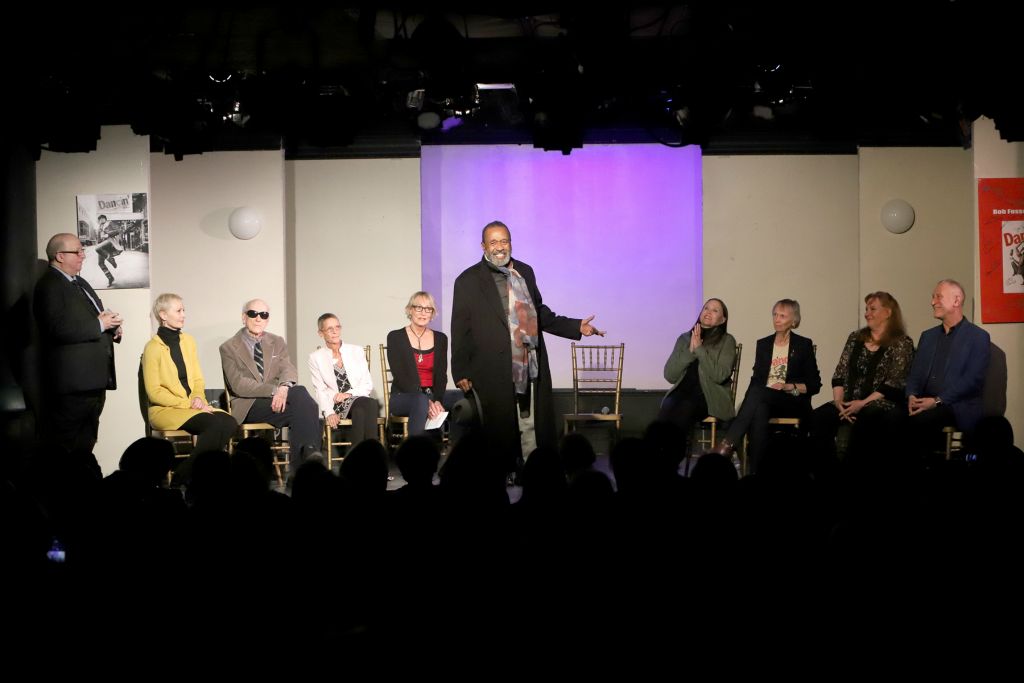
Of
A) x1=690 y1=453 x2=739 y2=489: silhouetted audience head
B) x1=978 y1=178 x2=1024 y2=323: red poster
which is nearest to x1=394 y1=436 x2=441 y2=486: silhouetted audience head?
x1=690 y1=453 x2=739 y2=489: silhouetted audience head

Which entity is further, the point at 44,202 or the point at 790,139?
A: the point at 790,139

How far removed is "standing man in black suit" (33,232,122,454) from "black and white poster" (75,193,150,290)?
1544mm

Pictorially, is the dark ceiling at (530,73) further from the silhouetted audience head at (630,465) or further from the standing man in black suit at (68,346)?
the silhouetted audience head at (630,465)

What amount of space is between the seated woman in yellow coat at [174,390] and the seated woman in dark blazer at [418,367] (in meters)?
1.02

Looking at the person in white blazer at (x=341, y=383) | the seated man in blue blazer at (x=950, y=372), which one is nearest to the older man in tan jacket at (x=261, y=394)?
the person in white blazer at (x=341, y=383)

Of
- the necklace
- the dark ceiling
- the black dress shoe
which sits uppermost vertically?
the dark ceiling

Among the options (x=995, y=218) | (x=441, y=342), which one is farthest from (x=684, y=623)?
(x=995, y=218)

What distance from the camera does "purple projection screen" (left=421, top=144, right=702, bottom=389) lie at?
7.54 m

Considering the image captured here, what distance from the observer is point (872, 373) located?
5.61 meters

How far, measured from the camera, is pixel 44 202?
6590mm

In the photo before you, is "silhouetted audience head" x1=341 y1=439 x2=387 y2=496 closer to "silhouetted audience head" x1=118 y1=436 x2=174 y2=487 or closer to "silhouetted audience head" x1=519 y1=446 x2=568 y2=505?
"silhouetted audience head" x1=519 y1=446 x2=568 y2=505

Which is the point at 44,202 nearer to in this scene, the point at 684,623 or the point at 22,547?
the point at 22,547

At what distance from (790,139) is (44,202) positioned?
17.8 feet

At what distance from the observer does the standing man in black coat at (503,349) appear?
507 cm
